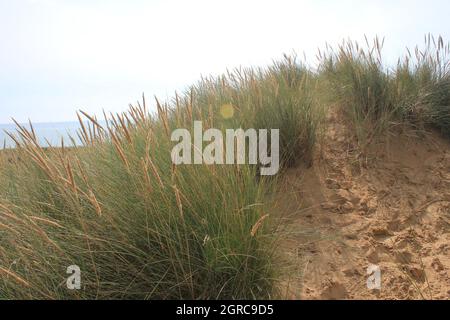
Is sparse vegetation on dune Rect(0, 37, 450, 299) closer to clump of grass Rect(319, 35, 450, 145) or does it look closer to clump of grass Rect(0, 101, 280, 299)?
clump of grass Rect(0, 101, 280, 299)

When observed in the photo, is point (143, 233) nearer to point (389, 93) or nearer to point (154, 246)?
point (154, 246)

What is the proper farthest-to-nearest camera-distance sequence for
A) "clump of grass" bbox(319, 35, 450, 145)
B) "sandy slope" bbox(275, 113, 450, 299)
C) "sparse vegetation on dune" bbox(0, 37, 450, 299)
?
"clump of grass" bbox(319, 35, 450, 145)
"sandy slope" bbox(275, 113, 450, 299)
"sparse vegetation on dune" bbox(0, 37, 450, 299)

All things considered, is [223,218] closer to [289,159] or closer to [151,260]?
[151,260]

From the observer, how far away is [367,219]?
258 centimetres

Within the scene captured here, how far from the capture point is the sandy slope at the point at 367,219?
1.99 m

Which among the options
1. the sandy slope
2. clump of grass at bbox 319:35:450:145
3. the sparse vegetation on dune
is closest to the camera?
the sparse vegetation on dune

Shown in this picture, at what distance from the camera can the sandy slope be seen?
1991 millimetres

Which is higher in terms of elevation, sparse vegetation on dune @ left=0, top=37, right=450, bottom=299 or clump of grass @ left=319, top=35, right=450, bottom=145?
A: clump of grass @ left=319, top=35, right=450, bottom=145

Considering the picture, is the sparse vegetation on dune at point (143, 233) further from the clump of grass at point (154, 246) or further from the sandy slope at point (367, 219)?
the sandy slope at point (367, 219)

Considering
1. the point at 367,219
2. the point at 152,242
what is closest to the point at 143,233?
the point at 152,242

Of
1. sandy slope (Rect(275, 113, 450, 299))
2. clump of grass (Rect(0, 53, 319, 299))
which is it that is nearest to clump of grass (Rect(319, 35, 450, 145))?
sandy slope (Rect(275, 113, 450, 299))

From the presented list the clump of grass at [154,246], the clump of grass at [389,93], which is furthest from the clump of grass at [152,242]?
the clump of grass at [389,93]
